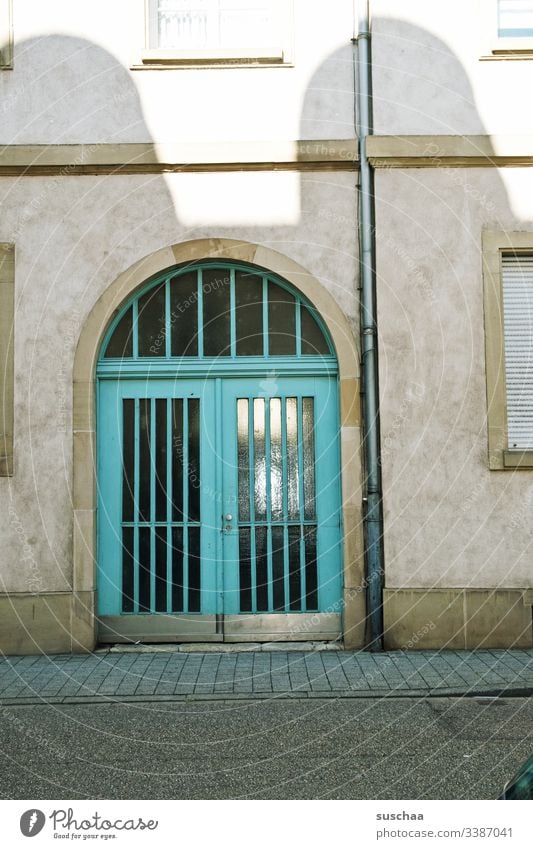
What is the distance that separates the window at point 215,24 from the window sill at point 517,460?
4308 millimetres

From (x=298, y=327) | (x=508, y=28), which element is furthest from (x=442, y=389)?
(x=508, y=28)

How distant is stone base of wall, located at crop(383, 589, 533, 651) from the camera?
8172 millimetres

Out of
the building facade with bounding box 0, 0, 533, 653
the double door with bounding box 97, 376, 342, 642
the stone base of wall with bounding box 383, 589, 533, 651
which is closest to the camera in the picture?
the stone base of wall with bounding box 383, 589, 533, 651

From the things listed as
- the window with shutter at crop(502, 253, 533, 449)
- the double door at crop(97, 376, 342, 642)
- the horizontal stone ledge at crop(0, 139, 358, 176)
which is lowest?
the double door at crop(97, 376, 342, 642)

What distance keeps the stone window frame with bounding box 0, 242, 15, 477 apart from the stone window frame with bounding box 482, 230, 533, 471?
4.32m

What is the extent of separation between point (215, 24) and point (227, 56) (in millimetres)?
518

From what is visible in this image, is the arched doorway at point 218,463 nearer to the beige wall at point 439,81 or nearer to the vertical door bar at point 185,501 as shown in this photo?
the vertical door bar at point 185,501

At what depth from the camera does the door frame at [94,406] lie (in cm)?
834

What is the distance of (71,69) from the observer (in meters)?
8.63

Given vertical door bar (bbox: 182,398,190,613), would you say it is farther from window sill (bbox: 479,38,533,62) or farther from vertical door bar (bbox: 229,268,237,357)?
window sill (bbox: 479,38,533,62)

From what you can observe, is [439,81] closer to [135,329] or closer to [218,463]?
[135,329]

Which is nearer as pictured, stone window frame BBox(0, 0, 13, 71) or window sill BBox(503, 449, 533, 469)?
window sill BBox(503, 449, 533, 469)

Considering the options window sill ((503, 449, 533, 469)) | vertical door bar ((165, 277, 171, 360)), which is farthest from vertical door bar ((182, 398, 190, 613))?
window sill ((503, 449, 533, 469))

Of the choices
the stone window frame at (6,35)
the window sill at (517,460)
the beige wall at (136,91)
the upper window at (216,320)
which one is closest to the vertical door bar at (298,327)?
the upper window at (216,320)
